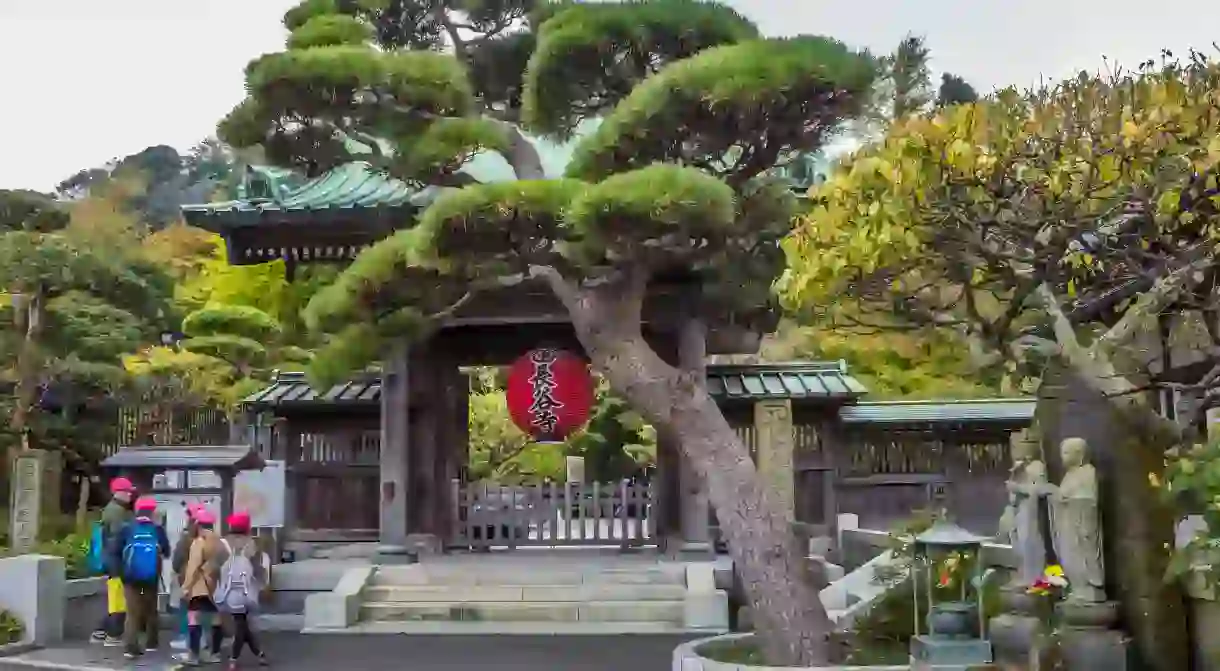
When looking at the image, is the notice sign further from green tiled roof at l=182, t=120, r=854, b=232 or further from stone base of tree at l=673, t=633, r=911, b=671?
stone base of tree at l=673, t=633, r=911, b=671

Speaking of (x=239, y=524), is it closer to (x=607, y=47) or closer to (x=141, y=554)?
(x=141, y=554)

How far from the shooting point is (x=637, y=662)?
10.1m

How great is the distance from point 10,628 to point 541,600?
224 inches

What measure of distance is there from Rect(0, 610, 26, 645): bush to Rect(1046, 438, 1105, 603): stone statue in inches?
406

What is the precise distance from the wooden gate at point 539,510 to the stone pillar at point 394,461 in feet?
2.76

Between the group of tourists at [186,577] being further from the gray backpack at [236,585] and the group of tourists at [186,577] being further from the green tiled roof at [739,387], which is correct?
the green tiled roof at [739,387]

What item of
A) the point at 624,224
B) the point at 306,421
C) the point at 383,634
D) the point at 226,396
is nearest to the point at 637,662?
the point at 383,634

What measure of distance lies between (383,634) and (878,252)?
7.23 metres

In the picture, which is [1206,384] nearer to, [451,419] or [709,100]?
[709,100]

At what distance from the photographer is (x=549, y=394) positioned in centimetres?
1338

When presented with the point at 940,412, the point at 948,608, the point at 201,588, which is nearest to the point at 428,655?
the point at 201,588

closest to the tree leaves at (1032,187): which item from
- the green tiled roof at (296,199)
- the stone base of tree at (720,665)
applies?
the stone base of tree at (720,665)

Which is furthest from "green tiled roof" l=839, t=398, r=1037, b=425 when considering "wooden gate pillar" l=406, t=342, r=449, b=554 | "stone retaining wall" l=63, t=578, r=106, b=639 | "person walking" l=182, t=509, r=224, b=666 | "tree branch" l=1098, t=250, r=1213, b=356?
"stone retaining wall" l=63, t=578, r=106, b=639

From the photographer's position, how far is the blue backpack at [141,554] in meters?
10.0
